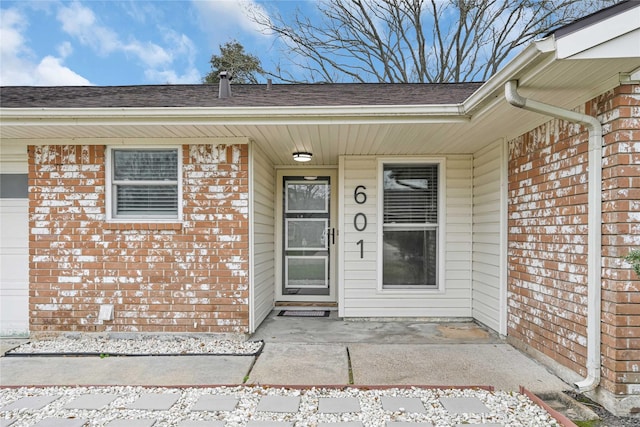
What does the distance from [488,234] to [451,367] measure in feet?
5.75

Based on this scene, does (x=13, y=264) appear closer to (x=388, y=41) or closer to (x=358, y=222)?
(x=358, y=222)

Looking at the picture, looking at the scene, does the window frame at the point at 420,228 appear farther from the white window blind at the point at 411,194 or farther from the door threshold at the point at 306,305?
the door threshold at the point at 306,305

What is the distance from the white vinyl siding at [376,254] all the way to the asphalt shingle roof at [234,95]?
835mm

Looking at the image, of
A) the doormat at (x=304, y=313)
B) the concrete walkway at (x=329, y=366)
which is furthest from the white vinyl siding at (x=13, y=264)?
the doormat at (x=304, y=313)

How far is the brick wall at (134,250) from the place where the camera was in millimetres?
3996

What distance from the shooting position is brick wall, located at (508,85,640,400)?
94.7 inches

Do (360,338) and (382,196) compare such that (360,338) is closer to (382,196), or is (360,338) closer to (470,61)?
(382,196)

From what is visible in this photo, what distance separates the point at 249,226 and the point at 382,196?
178 centimetres

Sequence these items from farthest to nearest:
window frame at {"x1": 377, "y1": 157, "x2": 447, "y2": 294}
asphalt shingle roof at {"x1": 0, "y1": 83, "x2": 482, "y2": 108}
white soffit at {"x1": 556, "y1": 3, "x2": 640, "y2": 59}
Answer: window frame at {"x1": 377, "y1": 157, "x2": 447, "y2": 294} → asphalt shingle roof at {"x1": 0, "y1": 83, "x2": 482, "y2": 108} → white soffit at {"x1": 556, "y1": 3, "x2": 640, "y2": 59}

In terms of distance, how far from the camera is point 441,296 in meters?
4.73

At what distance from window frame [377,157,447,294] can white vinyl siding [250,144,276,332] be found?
148cm

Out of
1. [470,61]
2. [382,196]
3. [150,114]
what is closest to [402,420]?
[382,196]

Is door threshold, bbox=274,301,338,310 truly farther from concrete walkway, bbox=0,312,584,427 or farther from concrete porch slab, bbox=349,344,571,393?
concrete porch slab, bbox=349,344,571,393

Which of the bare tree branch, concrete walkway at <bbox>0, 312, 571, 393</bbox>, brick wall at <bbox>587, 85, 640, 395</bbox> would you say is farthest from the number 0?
the bare tree branch
